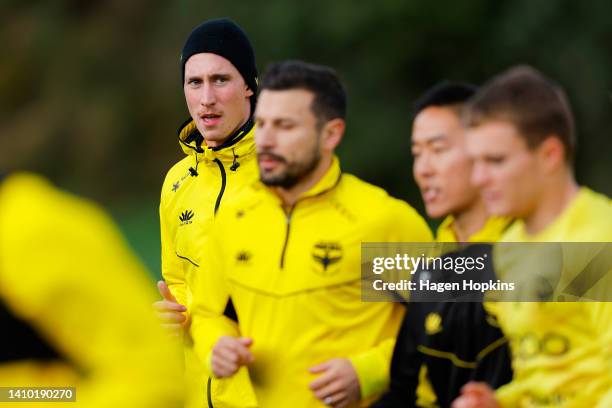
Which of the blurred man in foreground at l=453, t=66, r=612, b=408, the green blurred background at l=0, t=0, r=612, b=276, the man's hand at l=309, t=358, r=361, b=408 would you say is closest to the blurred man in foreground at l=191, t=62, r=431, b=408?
the man's hand at l=309, t=358, r=361, b=408

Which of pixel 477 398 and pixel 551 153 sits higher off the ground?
pixel 551 153

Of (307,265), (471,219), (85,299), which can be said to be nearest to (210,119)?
(307,265)

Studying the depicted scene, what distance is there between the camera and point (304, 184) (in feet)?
14.7

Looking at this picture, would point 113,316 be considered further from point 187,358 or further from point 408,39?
point 408,39

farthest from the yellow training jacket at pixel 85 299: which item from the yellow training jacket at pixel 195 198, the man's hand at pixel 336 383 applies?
the yellow training jacket at pixel 195 198

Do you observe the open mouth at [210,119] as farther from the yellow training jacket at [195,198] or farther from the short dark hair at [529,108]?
the short dark hair at [529,108]

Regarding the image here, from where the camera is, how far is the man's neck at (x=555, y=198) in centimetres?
396

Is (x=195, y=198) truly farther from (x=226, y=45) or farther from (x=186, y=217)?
(x=226, y=45)

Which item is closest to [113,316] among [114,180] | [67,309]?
[67,309]

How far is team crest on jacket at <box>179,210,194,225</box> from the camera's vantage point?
214 inches

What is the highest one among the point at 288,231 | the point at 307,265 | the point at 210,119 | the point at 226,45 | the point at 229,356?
the point at 226,45

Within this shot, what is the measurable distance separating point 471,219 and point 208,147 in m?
1.41

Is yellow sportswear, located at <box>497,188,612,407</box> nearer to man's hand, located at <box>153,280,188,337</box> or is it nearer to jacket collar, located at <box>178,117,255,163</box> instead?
man's hand, located at <box>153,280,188,337</box>

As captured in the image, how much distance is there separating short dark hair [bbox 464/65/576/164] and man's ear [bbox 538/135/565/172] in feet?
0.04
